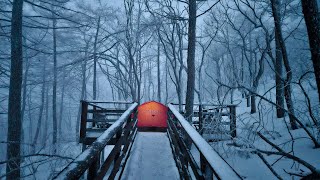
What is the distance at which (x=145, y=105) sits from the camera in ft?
41.7

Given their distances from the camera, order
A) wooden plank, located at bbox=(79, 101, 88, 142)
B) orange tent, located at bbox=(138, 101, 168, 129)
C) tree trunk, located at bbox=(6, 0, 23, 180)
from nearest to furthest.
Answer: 1. wooden plank, located at bbox=(79, 101, 88, 142)
2. tree trunk, located at bbox=(6, 0, 23, 180)
3. orange tent, located at bbox=(138, 101, 168, 129)

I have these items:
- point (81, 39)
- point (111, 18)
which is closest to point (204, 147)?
point (111, 18)

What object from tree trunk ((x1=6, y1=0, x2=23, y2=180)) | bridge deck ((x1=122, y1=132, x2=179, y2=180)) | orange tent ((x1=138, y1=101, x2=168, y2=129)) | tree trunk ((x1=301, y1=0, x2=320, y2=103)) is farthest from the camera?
orange tent ((x1=138, y1=101, x2=168, y2=129))

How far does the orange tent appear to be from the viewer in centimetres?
1255

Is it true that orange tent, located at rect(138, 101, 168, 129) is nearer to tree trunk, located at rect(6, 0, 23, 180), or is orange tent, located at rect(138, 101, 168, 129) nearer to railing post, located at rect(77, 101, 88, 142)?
railing post, located at rect(77, 101, 88, 142)

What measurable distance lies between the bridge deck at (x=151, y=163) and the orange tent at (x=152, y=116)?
4.86 meters

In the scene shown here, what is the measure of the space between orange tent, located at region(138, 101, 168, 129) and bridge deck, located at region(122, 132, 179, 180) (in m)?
4.86

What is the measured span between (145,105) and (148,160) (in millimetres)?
7167

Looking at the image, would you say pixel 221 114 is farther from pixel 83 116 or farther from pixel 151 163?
pixel 83 116

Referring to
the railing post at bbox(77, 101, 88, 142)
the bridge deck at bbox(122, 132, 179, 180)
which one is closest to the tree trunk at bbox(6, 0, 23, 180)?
the railing post at bbox(77, 101, 88, 142)

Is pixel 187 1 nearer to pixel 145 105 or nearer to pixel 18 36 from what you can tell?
pixel 145 105

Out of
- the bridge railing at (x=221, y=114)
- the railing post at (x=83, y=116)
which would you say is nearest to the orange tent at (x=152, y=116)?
the bridge railing at (x=221, y=114)

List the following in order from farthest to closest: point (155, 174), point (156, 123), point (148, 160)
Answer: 1. point (156, 123)
2. point (148, 160)
3. point (155, 174)

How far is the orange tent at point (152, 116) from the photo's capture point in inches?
494
